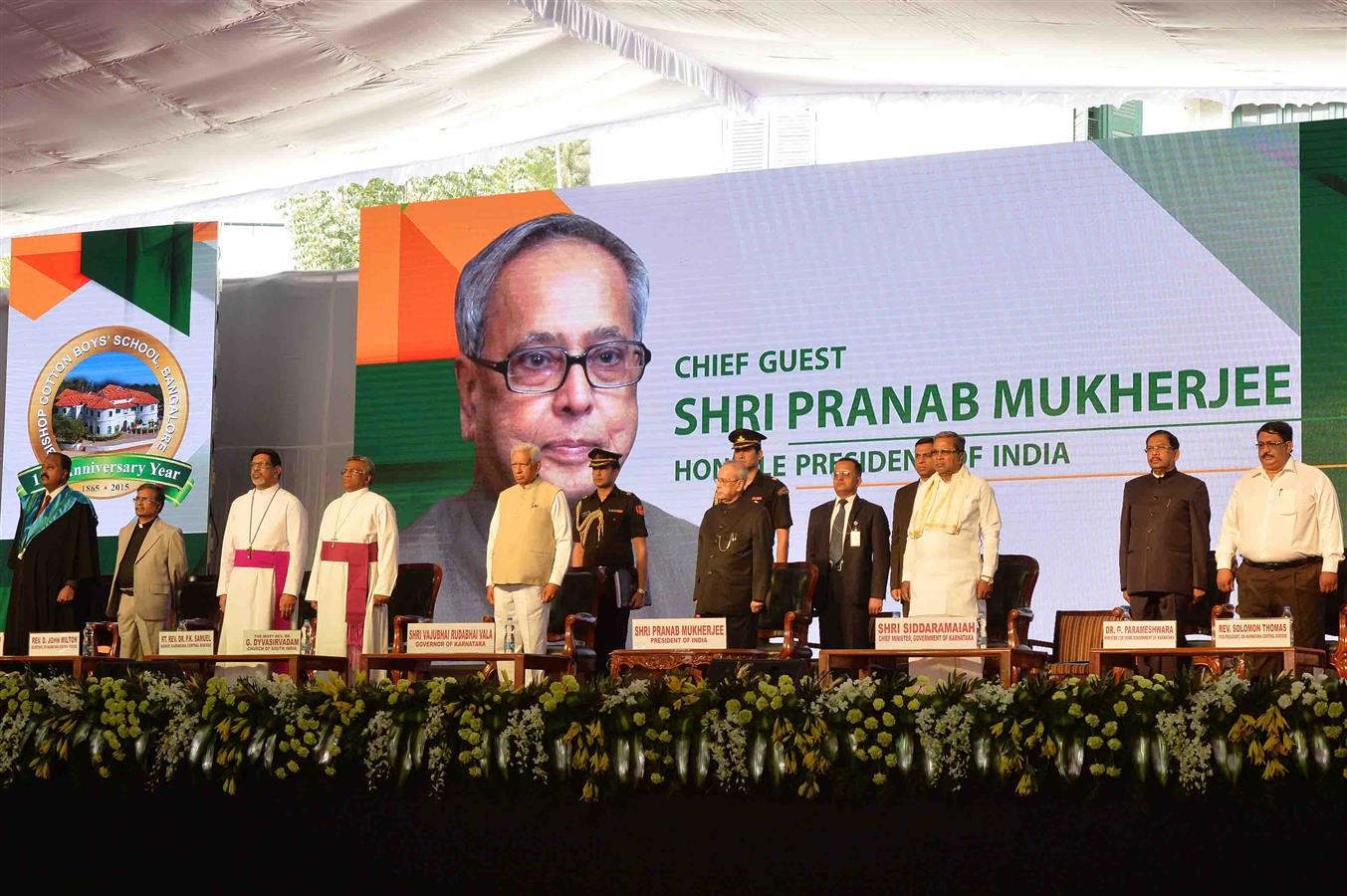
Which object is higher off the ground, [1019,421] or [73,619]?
[1019,421]

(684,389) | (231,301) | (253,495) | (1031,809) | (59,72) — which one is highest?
(59,72)

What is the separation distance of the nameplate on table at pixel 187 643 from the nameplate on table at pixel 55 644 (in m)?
0.41

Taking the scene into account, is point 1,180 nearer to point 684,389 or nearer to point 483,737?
point 684,389

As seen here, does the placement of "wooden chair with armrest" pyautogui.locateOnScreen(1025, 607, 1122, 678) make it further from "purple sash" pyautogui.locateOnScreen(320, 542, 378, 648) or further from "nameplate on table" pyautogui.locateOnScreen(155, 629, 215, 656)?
"nameplate on table" pyautogui.locateOnScreen(155, 629, 215, 656)

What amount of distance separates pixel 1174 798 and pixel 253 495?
528cm

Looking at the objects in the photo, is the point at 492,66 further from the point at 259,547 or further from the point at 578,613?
the point at 578,613

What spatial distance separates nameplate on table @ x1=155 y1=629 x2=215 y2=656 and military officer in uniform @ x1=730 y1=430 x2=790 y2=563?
2284 millimetres

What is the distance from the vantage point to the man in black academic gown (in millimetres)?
8680

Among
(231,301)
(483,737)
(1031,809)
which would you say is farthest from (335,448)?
(1031,809)

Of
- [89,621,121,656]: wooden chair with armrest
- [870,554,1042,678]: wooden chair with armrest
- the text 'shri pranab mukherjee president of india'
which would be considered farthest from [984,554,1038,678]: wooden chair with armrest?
[89,621,121,656]: wooden chair with armrest

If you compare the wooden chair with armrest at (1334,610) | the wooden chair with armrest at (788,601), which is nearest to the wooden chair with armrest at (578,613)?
the wooden chair with armrest at (788,601)

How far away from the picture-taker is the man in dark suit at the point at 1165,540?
7.15 m

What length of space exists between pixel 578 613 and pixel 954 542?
5.56ft

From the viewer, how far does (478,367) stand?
969 cm
